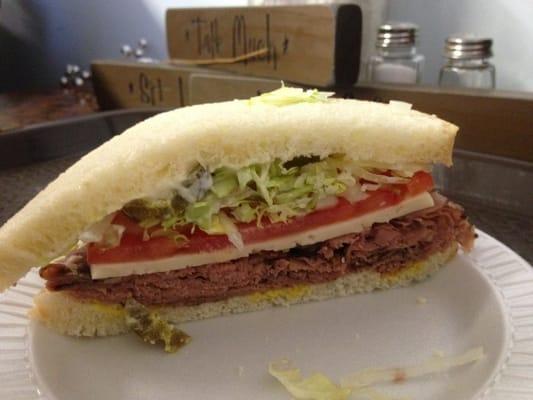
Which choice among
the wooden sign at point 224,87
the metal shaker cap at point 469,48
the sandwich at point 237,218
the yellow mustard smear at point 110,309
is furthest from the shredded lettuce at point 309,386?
the metal shaker cap at point 469,48

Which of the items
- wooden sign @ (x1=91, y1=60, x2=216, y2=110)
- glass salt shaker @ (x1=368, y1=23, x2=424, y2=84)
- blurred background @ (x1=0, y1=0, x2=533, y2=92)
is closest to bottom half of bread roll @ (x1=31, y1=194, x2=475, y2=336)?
glass salt shaker @ (x1=368, y1=23, x2=424, y2=84)

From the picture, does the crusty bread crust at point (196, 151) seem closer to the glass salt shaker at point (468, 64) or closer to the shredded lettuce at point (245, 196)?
the shredded lettuce at point (245, 196)

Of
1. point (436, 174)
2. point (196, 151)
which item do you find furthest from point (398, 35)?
point (196, 151)

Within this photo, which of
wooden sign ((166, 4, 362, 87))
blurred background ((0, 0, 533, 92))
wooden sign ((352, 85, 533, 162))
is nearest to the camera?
wooden sign ((352, 85, 533, 162))

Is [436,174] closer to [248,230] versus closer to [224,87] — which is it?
[248,230]

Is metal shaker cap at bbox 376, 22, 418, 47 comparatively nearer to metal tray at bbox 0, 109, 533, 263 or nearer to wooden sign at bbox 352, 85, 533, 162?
wooden sign at bbox 352, 85, 533, 162

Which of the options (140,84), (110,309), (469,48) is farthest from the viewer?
(140,84)

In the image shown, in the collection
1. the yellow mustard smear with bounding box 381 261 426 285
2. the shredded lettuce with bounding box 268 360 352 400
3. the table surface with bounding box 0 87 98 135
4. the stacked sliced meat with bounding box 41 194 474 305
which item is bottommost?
the table surface with bounding box 0 87 98 135
